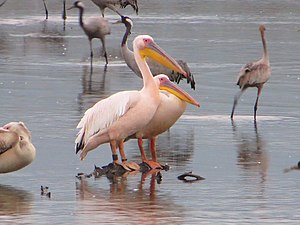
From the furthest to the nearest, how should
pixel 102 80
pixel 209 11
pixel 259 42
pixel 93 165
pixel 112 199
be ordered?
pixel 209 11 < pixel 259 42 < pixel 102 80 < pixel 93 165 < pixel 112 199

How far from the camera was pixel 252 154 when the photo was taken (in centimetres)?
1190

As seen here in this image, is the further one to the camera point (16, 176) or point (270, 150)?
point (270, 150)

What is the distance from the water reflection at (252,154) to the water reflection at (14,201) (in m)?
2.11

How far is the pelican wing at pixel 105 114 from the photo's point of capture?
433 inches

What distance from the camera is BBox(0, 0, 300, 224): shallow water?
908cm

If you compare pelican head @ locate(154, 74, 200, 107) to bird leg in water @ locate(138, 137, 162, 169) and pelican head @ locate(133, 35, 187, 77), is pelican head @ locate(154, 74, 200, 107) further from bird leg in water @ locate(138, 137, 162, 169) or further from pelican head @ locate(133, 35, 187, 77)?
bird leg in water @ locate(138, 137, 162, 169)

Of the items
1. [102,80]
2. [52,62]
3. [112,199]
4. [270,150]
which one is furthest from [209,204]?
[52,62]

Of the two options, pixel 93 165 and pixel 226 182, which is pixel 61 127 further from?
pixel 226 182

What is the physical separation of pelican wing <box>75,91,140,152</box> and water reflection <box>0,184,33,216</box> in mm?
1228

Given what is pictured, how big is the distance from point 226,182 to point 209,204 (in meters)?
1.06

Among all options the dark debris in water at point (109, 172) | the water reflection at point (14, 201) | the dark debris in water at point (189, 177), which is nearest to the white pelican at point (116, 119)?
the dark debris in water at point (109, 172)

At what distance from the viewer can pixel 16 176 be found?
34.8 ft

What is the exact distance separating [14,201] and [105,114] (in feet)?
6.23

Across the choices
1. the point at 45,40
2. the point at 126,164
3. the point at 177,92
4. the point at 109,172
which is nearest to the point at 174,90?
the point at 177,92
